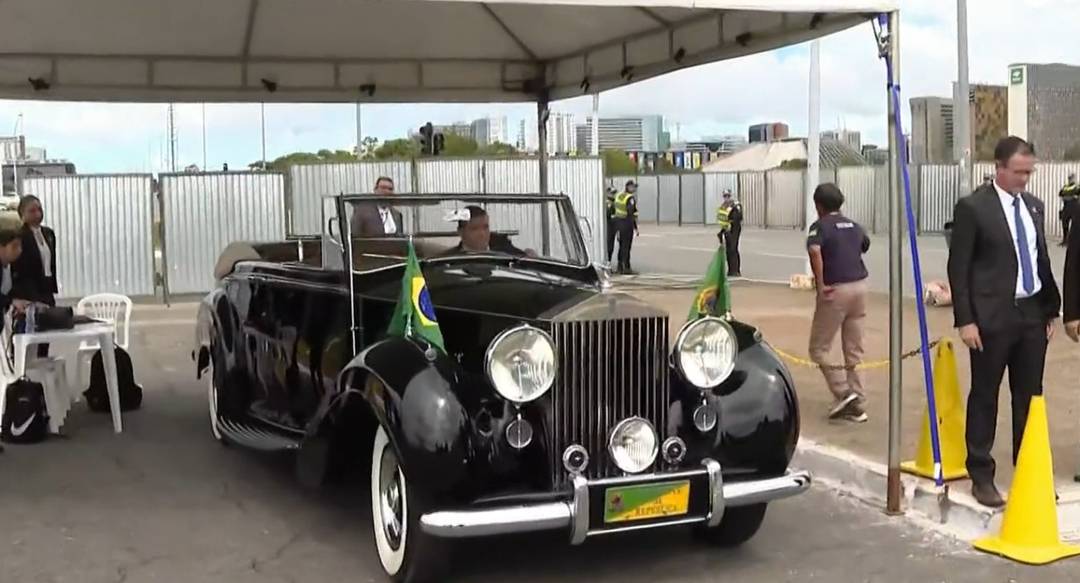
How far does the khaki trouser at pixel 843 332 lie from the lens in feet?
26.7

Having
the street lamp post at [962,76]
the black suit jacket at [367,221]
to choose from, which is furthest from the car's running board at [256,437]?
the street lamp post at [962,76]

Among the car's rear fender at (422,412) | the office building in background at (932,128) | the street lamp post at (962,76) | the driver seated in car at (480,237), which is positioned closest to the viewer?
the car's rear fender at (422,412)

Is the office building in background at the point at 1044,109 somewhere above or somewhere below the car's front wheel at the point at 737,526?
above

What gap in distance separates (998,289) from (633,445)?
222 centimetres

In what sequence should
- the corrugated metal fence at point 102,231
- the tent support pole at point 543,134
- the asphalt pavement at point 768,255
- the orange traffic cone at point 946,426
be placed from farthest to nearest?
the asphalt pavement at point 768,255
the corrugated metal fence at point 102,231
the tent support pole at point 543,134
the orange traffic cone at point 946,426

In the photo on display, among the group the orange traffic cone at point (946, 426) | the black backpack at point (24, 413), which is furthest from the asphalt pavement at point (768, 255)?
the black backpack at point (24, 413)

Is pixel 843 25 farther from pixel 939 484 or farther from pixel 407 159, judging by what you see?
pixel 407 159

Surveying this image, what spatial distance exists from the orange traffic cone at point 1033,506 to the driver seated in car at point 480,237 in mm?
2790

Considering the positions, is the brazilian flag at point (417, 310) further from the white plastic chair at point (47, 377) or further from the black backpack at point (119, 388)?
the black backpack at point (119, 388)

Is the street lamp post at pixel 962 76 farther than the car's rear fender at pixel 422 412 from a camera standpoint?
Yes

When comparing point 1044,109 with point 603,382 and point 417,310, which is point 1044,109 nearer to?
point 603,382

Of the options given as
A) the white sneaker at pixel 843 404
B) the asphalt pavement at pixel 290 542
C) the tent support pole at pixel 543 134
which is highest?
the tent support pole at pixel 543 134

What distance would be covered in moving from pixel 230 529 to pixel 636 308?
2620 millimetres

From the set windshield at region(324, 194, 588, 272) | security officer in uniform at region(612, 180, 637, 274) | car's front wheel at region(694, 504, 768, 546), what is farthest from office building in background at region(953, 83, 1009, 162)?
car's front wheel at region(694, 504, 768, 546)
